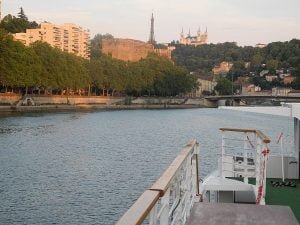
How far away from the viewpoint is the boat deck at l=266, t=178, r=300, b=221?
9922mm

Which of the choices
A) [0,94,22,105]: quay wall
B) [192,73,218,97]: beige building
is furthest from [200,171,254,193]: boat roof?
[192,73,218,97]: beige building

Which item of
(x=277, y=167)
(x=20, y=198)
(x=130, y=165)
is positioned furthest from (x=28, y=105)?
(x=277, y=167)

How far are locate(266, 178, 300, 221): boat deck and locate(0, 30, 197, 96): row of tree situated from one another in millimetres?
78957

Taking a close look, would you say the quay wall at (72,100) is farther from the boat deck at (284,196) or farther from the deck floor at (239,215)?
the deck floor at (239,215)

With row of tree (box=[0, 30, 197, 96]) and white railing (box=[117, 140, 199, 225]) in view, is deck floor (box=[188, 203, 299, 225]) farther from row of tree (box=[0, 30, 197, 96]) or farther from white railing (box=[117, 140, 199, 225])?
row of tree (box=[0, 30, 197, 96])

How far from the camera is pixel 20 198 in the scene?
812 inches

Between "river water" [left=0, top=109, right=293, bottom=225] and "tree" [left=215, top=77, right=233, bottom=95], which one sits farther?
"tree" [left=215, top=77, right=233, bottom=95]

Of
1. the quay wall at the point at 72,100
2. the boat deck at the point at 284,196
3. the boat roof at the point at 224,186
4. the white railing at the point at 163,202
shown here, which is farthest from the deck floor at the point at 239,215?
the quay wall at the point at 72,100

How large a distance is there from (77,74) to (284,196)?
99767mm

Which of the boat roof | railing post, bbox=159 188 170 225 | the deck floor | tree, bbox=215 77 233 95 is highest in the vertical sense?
tree, bbox=215 77 233 95

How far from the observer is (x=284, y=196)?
34.6 feet

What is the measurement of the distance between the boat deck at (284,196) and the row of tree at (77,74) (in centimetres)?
7896

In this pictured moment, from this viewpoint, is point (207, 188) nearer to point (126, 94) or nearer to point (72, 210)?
point (72, 210)

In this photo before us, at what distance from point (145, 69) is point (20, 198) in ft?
391
